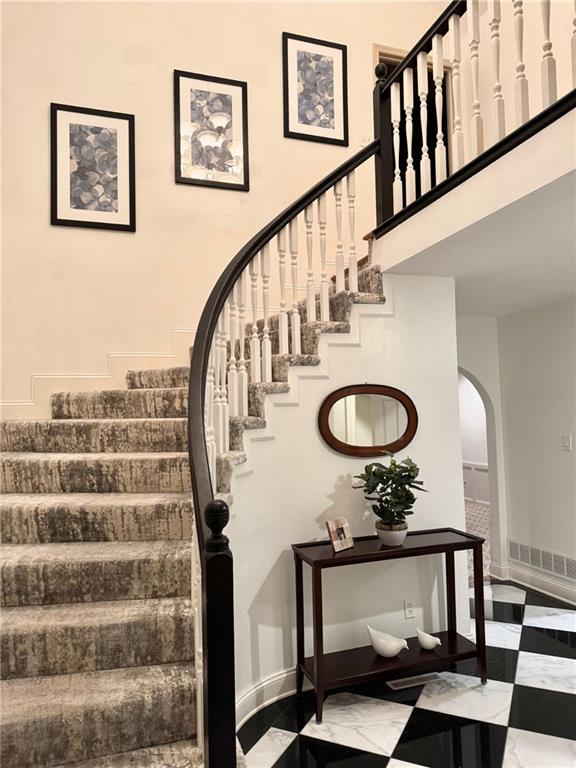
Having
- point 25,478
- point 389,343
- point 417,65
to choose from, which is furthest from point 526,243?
point 25,478

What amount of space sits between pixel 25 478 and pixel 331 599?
1758 millimetres

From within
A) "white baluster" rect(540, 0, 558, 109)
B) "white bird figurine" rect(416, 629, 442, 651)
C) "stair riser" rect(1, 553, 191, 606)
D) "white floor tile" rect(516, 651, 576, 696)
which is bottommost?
"white floor tile" rect(516, 651, 576, 696)

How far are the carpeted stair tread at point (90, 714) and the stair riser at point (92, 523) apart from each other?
0.61m

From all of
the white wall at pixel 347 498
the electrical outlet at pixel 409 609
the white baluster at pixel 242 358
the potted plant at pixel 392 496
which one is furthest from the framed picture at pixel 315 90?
the electrical outlet at pixel 409 609

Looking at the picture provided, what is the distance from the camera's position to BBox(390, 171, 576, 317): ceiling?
222cm

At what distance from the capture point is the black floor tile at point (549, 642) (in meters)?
3.22

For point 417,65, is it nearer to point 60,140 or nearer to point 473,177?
point 473,177

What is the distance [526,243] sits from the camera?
8.84 ft

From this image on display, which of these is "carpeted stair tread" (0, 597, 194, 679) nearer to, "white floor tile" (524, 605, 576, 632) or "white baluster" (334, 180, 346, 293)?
"white baluster" (334, 180, 346, 293)

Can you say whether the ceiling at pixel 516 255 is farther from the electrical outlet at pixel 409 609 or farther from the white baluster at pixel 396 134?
the electrical outlet at pixel 409 609

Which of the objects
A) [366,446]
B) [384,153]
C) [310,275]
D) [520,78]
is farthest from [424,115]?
[366,446]

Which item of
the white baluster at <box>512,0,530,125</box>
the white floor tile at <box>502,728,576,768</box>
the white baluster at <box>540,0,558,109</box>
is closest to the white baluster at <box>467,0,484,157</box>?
the white baluster at <box>512,0,530,125</box>

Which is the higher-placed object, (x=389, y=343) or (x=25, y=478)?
(x=389, y=343)

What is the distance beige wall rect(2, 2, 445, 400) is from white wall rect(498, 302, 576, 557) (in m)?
2.27
